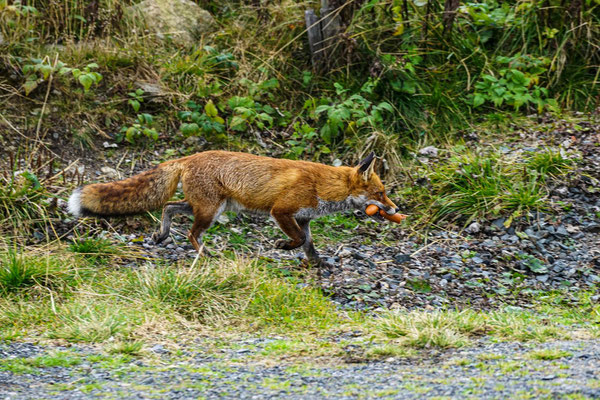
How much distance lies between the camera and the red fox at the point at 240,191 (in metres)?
7.02

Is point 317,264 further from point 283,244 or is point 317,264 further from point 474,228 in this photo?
point 474,228

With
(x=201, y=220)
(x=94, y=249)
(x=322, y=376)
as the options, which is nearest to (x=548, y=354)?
(x=322, y=376)

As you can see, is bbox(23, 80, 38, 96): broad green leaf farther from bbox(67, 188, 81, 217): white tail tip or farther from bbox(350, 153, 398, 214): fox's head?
bbox(350, 153, 398, 214): fox's head

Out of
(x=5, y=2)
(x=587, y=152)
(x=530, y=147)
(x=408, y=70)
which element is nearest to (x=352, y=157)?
(x=408, y=70)

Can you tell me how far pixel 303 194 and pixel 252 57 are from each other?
4012 mm

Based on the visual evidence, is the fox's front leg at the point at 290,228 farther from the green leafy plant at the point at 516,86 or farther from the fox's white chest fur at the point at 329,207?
the green leafy plant at the point at 516,86

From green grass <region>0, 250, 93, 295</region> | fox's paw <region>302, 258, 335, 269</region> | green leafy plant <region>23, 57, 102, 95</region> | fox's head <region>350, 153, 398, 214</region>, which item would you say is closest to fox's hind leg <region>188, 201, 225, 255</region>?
fox's paw <region>302, 258, 335, 269</region>

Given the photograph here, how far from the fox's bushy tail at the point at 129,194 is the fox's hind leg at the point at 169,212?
0.12 m

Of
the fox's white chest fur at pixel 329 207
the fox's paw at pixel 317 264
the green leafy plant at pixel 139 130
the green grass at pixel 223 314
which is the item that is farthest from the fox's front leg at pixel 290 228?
the green leafy plant at pixel 139 130

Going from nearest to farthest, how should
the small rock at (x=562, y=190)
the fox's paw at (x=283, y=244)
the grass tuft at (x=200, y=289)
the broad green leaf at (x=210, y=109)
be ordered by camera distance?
1. the grass tuft at (x=200, y=289)
2. the fox's paw at (x=283, y=244)
3. the small rock at (x=562, y=190)
4. the broad green leaf at (x=210, y=109)

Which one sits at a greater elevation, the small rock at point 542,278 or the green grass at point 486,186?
the green grass at point 486,186

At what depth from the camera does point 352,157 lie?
9.23 meters

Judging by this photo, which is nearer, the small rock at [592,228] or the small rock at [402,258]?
the small rock at [402,258]

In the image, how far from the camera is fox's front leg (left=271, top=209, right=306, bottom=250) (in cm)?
701
